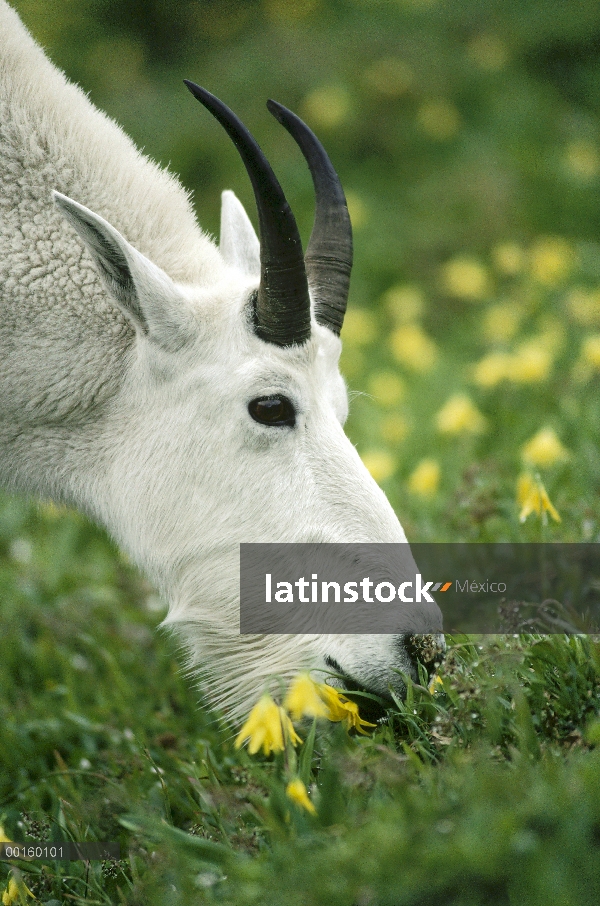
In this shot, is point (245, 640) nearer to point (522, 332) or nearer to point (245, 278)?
point (245, 278)

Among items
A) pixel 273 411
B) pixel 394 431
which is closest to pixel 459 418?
pixel 394 431

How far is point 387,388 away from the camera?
6.92 meters

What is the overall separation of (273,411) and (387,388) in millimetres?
3852

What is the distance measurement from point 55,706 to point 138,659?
453 mm

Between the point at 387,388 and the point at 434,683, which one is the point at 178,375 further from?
the point at 387,388

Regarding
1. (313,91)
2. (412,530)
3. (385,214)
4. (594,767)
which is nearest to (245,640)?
(594,767)

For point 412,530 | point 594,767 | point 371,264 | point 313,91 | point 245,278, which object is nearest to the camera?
point 594,767

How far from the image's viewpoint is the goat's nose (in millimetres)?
2883

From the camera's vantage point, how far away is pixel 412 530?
4973 millimetres

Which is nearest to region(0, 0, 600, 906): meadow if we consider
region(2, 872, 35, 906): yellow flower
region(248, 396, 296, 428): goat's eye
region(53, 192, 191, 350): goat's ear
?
region(2, 872, 35, 906): yellow flower

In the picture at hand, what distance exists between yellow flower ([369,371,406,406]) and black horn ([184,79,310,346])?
3366 millimetres

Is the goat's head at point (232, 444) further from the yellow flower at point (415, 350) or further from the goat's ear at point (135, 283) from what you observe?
the yellow flower at point (415, 350)

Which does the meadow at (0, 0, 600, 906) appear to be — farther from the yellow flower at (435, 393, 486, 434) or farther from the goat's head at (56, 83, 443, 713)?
the goat's head at (56, 83, 443, 713)

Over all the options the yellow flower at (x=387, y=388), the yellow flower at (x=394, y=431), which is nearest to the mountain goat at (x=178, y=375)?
the yellow flower at (x=394, y=431)
